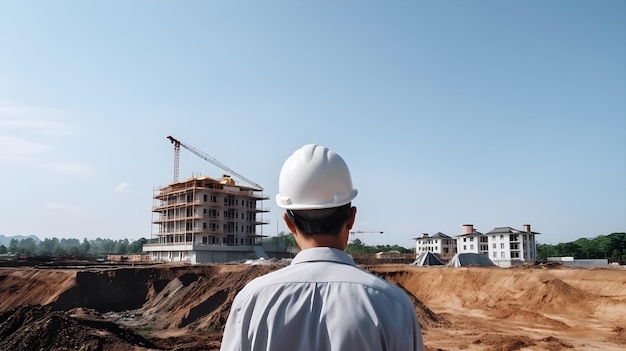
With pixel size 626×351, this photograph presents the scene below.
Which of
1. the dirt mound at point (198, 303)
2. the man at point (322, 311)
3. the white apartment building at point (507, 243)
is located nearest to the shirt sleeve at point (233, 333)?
the man at point (322, 311)

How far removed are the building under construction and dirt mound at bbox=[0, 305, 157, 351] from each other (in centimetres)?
4581

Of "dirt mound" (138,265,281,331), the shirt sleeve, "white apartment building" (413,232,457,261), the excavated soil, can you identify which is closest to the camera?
the shirt sleeve

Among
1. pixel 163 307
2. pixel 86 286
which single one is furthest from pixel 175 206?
pixel 163 307

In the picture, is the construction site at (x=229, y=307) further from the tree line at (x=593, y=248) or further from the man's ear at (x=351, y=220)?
the tree line at (x=593, y=248)

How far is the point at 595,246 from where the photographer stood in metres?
74.7


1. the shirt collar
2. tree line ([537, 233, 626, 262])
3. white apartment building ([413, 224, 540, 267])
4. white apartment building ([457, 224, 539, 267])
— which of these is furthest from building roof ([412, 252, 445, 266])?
the shirt collar

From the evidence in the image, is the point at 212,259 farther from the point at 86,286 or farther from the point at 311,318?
the point at 311,318

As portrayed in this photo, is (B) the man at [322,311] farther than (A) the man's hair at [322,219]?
No

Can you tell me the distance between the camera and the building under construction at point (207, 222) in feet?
209

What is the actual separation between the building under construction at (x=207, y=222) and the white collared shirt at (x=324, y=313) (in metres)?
61.1

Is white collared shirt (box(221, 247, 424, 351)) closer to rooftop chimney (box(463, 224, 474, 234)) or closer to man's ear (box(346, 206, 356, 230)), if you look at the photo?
man's ear (box(346, 206, 356, 230))

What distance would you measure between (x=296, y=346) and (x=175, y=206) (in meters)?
72.1

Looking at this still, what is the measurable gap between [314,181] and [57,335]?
46.8 feet

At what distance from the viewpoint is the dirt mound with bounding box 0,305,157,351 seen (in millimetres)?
12984
